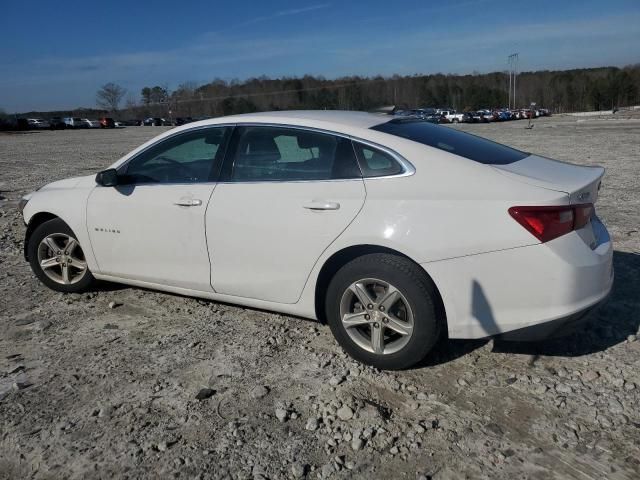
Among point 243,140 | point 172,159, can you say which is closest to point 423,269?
point 243,140

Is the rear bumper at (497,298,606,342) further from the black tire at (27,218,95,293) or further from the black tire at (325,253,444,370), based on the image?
the black tire at (27,218,95,293)

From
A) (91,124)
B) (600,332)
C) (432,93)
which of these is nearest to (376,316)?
(600,332)

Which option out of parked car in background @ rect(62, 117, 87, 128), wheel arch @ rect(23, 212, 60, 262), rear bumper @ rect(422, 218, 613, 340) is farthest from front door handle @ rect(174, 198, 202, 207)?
parked car in background @ rect(62, 117, 87, 128)

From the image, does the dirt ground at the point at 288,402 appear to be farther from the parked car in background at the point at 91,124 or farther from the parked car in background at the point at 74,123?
the parked car in background at the point at 91,124

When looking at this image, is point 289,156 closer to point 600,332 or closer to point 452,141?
point 452,141

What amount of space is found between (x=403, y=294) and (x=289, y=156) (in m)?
1.30

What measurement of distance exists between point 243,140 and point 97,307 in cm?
198

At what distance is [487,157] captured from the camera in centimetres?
349

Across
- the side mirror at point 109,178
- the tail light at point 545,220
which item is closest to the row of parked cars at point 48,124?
the side mirror at point 109,178

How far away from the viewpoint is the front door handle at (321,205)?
341 cm

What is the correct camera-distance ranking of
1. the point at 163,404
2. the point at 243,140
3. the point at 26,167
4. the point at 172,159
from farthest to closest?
the point at 26,167 < the point at 172,159 < the point at 243,140 < the point at 163,404

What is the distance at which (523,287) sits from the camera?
299cm

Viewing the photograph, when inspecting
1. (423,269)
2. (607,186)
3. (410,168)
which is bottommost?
(607,186)

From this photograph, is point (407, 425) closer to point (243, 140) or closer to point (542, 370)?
point (542, 370)
